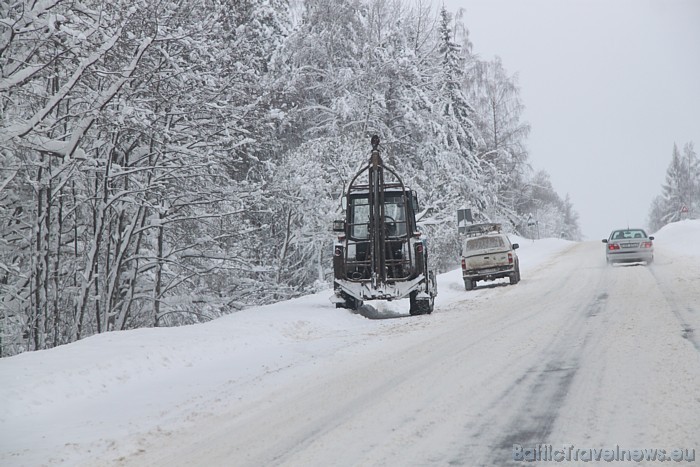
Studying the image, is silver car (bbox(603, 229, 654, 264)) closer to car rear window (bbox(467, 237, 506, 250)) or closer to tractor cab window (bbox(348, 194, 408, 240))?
car rear window (bbox(467, 237, 506, 250))

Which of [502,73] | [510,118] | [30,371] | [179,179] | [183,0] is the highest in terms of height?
[502,73]

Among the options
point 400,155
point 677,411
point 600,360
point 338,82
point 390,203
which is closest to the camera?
point 677,411

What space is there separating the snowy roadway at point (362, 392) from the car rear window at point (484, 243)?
401 inches

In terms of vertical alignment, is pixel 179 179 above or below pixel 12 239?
above

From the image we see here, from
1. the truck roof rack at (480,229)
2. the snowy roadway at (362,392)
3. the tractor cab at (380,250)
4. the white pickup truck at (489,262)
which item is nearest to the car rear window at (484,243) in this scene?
the white pickup truck at (489,262)

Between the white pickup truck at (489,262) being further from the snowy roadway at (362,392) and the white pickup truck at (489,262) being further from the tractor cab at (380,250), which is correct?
the snowy roadway at (362,392)

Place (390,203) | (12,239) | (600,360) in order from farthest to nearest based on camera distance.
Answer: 1. (390,203)
2. (12,239)
3. (600,360)

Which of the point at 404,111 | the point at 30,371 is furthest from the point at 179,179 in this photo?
the point at 404,111

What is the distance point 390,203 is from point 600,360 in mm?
8843

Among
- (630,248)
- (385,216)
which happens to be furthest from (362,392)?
(630,248)

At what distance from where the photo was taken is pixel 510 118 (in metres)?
53.0

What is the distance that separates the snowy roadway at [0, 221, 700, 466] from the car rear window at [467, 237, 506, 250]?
33.4ft

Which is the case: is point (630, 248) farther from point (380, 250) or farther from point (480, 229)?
point (380, 250)

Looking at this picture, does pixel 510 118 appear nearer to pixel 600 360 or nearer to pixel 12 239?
pixel 12 239
